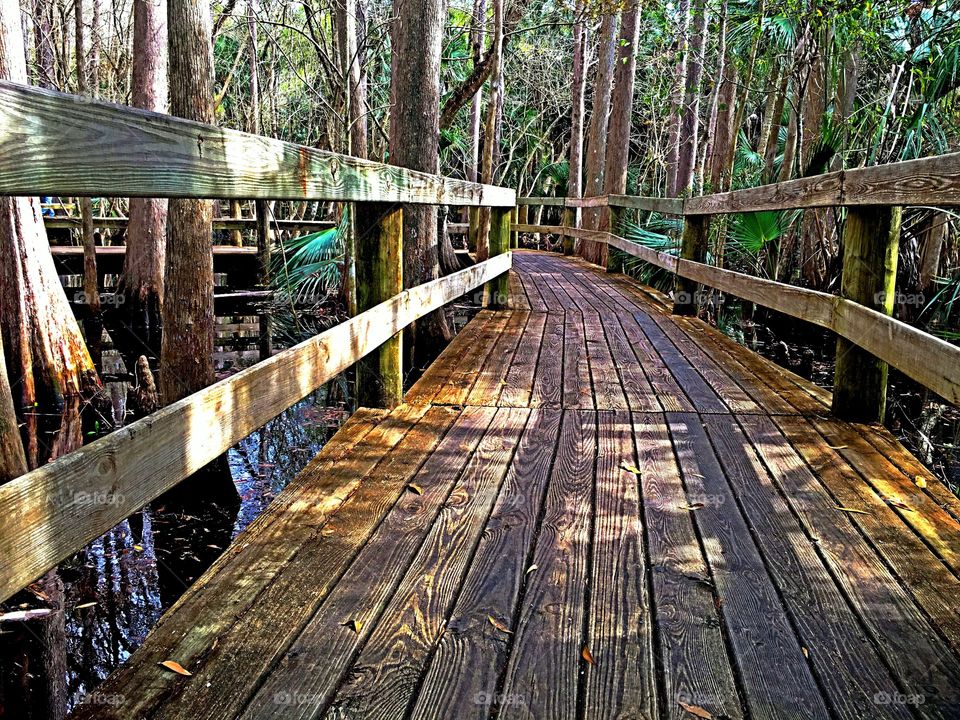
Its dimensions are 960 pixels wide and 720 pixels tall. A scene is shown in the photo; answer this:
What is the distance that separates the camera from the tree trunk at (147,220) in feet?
36.4

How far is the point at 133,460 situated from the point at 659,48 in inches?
1007

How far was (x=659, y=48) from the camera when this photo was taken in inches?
984

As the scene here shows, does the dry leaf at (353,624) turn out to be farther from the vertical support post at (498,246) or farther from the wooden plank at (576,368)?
the vertical support post at (498,246)

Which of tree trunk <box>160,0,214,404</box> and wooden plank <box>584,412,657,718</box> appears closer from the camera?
wooden plank <box>584,412,657,718</box>

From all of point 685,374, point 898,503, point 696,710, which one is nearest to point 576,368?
point 685,374

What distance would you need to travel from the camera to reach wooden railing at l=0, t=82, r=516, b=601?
1.49m

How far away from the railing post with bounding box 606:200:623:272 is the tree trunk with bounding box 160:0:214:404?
27.7 ft

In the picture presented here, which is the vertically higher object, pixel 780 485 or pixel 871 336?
pixel 871 336

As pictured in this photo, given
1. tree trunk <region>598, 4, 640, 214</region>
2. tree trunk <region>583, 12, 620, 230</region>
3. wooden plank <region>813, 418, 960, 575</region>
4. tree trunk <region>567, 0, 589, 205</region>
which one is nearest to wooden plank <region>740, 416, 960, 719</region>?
wooden plank <region>813, 418, 960, 575</region>

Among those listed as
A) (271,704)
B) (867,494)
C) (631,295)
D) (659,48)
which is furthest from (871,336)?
(659,48)

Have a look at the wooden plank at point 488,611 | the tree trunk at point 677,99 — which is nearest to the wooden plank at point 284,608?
the wooden plank at point 488,611

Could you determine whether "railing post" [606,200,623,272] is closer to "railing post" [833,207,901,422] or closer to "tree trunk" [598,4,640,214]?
"tree trunk" [598,4,640,214]

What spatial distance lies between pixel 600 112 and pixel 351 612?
58.9 feet

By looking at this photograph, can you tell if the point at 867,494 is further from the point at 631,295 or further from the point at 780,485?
the point at 631,295
